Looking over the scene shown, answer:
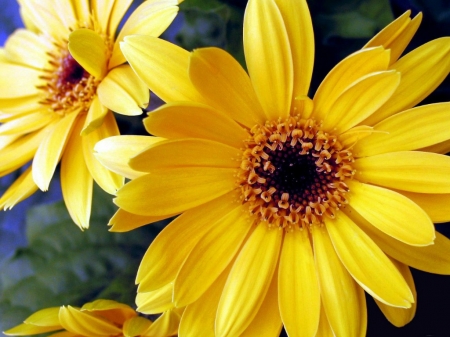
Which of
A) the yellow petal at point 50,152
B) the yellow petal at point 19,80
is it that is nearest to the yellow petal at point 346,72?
the yellow petal at point 50,152

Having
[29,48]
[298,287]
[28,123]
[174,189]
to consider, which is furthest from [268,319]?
[29,48]

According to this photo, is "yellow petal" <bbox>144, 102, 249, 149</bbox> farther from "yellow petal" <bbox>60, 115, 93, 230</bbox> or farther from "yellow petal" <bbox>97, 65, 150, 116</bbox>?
"yellow petal" <bbox>60, 115, 93, 230</bbox>

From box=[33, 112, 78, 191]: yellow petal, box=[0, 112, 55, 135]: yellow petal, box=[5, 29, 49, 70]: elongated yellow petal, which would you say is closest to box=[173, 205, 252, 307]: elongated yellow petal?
box=[33, 112, 78, 191]: yellow petal

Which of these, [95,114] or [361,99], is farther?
[95,114]

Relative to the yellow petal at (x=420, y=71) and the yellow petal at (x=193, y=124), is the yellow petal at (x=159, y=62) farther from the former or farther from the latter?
the yellow petal at (x=420, y=71)

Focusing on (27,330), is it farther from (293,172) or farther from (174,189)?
(293,172)

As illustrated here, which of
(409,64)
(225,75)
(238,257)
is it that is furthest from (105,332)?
(409,64)
